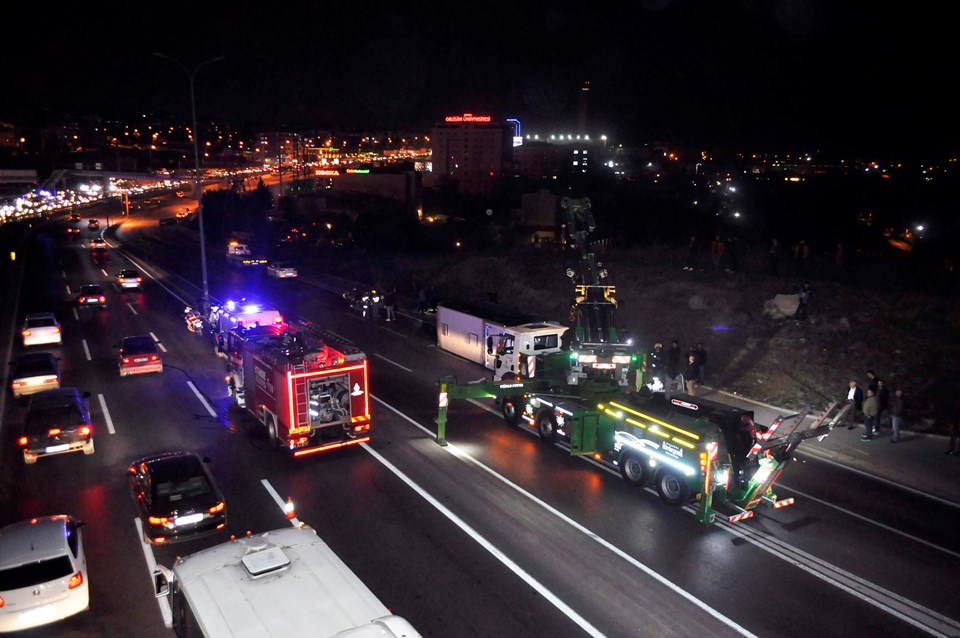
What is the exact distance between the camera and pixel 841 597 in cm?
1056

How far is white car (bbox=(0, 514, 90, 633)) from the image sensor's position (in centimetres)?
887

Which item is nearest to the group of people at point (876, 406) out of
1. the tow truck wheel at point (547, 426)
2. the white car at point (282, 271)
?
the tow truck wheel at point (547, 426)

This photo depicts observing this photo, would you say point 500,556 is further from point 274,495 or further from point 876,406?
point 876,406

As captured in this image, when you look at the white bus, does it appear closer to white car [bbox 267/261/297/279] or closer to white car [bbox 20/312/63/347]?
white car [bbox 20/312/63/347]

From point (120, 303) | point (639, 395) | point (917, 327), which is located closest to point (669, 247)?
point (917, 327)

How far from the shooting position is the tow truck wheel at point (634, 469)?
14344 millimetres

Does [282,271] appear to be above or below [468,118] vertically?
below

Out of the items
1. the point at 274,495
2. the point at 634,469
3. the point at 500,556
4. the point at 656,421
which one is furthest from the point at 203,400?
the point at 656,421

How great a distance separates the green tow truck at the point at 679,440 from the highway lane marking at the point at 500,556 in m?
2.51

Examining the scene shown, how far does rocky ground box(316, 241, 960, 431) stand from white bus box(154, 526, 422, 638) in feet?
57.7

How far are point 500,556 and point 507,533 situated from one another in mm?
884

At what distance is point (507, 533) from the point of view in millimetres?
12531

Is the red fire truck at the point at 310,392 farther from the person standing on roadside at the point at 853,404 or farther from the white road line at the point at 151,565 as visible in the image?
the person standing on roadside at the point at 853,404

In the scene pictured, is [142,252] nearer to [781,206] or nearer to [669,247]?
[669,247]
